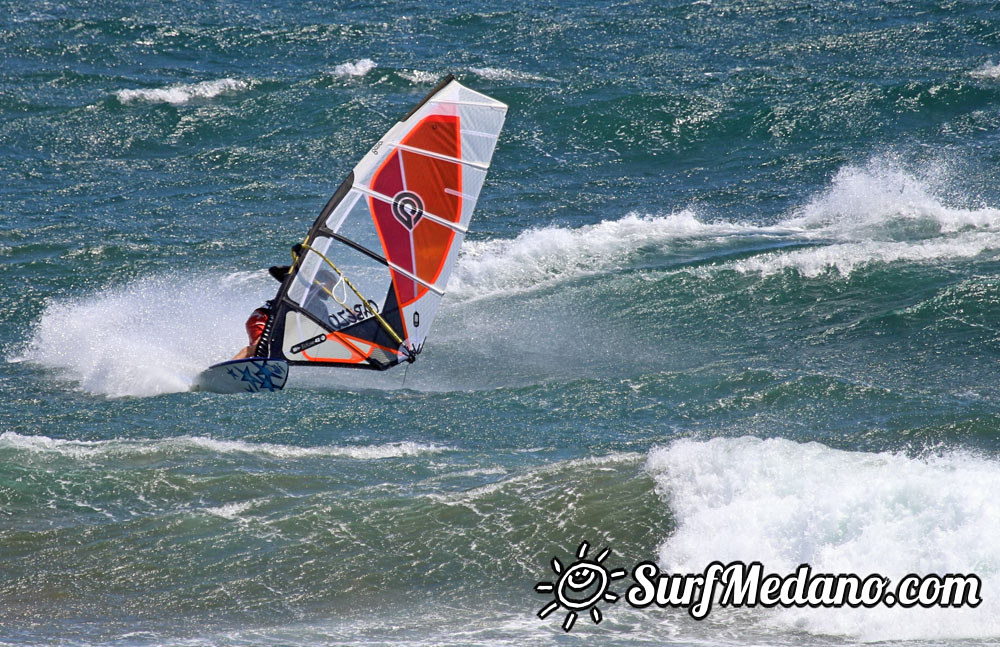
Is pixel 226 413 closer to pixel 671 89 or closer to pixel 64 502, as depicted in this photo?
pixel 64 502

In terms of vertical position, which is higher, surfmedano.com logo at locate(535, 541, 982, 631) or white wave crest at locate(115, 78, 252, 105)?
white wave crest at locate(115, 78, 252, 105)

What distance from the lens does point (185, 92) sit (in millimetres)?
19219

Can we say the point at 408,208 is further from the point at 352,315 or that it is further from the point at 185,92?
the point at 185,92

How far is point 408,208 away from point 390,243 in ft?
1.07

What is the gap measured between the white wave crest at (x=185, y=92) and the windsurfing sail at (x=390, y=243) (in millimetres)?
10131

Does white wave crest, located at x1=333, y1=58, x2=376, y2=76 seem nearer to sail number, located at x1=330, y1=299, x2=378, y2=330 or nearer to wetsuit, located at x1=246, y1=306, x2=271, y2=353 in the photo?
wetsuit, located at x1=246, y1=306, x2=271, y2=353

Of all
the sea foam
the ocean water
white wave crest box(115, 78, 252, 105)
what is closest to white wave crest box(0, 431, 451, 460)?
the ocean water

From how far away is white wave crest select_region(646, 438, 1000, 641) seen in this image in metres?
7.14

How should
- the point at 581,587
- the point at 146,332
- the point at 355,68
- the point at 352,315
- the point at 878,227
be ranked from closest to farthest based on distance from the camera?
the point at 581,587 → the point at 352,315 → the point at 146,332 → the point at 878,227 → the point at 355,68

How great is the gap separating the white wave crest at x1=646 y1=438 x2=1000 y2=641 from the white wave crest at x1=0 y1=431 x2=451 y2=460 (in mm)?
2061

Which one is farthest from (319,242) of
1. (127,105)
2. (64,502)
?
(127,105)

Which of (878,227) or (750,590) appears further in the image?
(878,227)

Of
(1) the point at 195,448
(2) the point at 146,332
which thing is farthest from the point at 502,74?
(1) the point at 195,448

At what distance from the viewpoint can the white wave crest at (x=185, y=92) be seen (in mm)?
18828
